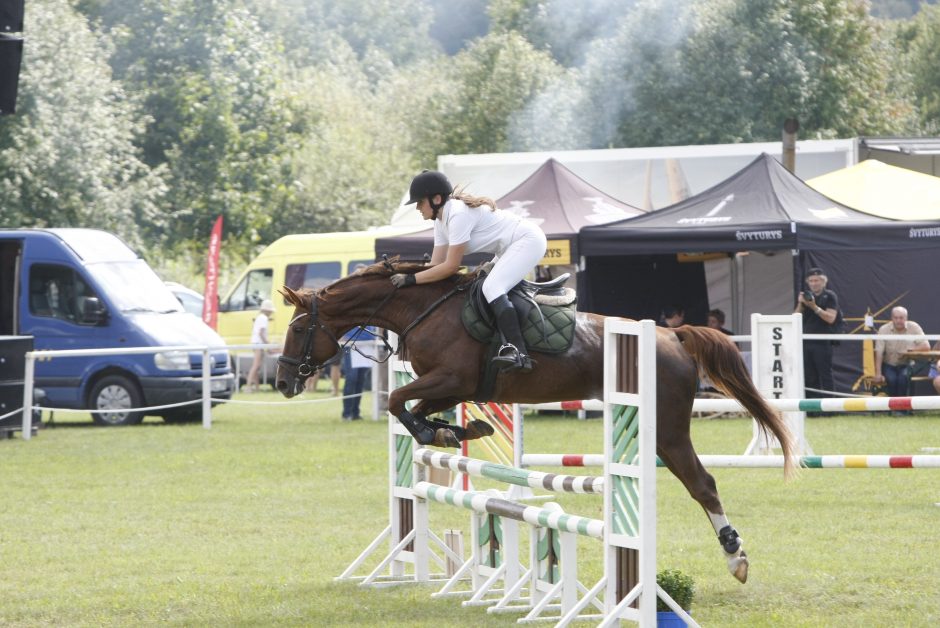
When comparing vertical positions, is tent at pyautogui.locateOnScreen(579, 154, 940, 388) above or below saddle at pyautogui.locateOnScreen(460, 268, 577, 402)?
above

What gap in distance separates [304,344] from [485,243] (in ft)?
3.65

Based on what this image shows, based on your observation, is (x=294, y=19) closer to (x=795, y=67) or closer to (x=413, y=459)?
(x=795, y=67)

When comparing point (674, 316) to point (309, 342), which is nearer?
point (309, 342)

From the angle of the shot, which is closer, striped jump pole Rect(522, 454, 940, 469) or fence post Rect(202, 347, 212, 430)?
striped jump pole Rect(522, 454, 940, 469)

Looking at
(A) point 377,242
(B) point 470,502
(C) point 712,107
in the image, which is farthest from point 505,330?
(C) point 712,107

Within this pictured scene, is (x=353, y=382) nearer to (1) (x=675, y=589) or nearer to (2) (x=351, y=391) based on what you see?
(2) (x=351, y=391)

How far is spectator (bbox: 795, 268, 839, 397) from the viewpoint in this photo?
1683 centimetres

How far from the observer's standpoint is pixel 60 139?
31188mm

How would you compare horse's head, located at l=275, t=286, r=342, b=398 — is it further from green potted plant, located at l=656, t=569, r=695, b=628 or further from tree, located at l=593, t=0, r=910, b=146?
tree, located at l=593, t=0, r=910, b=146

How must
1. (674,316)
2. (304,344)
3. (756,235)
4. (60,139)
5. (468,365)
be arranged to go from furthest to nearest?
(60,139) → (674,316) → (756,235) → (304,344) → (468,365)

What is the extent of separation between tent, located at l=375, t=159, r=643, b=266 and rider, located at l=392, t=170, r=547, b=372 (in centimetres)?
974

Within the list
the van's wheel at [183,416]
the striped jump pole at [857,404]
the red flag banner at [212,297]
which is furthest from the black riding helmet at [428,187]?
the red flag banner at [212,297]

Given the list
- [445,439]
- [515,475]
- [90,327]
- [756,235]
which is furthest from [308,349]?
[90,327]

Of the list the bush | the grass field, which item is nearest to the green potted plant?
the bush
